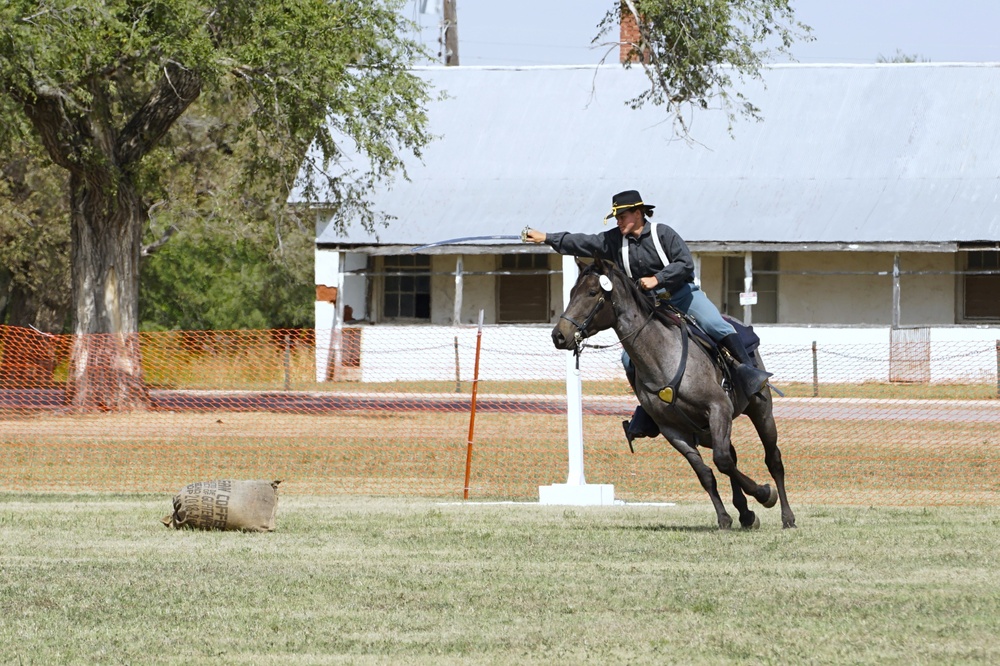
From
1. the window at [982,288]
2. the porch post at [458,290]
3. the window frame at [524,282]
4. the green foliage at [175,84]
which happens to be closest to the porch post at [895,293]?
the window at [982,288]

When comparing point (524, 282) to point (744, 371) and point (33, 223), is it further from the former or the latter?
point (744, 371)

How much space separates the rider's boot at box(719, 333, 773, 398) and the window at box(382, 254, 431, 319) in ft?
90.8

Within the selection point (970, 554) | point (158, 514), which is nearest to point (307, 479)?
point (158, 514)

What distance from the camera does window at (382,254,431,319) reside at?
129 feet

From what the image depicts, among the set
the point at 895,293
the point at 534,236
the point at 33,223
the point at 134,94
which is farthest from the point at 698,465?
the point at 33,223

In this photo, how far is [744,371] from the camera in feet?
38.8

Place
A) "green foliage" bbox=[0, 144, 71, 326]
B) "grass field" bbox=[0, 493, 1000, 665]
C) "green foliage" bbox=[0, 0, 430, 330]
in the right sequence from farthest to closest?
"green foliage" bbox=[0, 144, 71, 326] < "green foliage" bbox=[0, 0, 430, 330] < "grass field" bbox=[0, 493, 1000, 665]

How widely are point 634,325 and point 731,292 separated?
27.4 metres

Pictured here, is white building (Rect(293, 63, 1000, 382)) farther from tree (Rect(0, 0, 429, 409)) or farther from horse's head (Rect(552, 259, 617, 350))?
horse's head (Rect(552, 259, 617, 350))

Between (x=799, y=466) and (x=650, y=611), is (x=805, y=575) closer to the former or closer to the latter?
(x=650, y=611)

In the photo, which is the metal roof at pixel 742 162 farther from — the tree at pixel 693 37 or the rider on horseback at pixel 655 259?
→ the rider on horseback at pixel 655 259

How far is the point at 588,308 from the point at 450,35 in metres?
38.5

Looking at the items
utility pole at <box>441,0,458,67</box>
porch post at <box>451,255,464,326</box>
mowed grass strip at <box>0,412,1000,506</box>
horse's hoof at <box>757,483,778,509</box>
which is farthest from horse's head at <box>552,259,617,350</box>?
utility pole at <box>441,0,458,67</box>

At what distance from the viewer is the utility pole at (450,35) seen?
48.5 m
